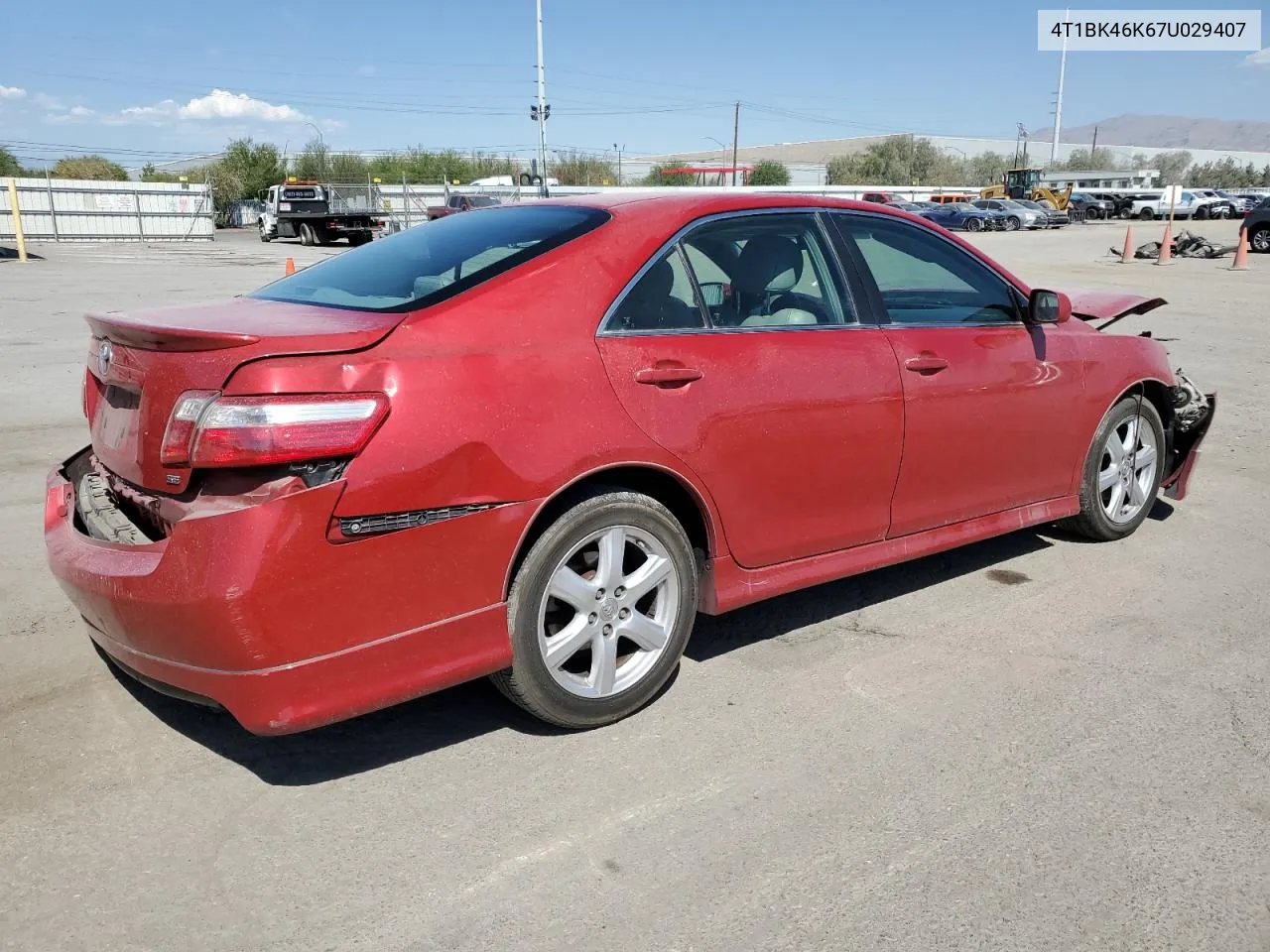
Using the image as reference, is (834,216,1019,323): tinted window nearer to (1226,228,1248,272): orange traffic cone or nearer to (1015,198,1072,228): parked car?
(1226,228,1248,272): orange traffic cone

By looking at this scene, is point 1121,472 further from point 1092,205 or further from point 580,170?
point 580,170

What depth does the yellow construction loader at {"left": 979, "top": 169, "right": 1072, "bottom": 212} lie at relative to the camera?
185ft

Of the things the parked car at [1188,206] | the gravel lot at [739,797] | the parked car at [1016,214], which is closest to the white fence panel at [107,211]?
the parked car at [1016,214]

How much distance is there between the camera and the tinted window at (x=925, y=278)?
4.12 m

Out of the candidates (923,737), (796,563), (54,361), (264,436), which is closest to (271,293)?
(264,436)

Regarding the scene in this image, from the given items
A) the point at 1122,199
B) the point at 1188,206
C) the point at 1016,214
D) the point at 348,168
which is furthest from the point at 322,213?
the point at 348,168

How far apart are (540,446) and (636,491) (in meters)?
0.47

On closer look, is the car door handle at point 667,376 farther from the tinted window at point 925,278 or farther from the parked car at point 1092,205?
the parked car at point 1092,205

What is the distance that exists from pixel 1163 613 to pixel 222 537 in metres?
3.71

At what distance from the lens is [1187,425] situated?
549cm

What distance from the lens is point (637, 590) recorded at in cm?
334

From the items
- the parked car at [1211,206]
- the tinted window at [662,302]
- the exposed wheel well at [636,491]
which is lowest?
the exposed wheel well at [636,491]

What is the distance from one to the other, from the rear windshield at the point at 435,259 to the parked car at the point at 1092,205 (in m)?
61.3

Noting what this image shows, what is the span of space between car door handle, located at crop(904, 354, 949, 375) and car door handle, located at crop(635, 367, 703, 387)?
1025 mm
